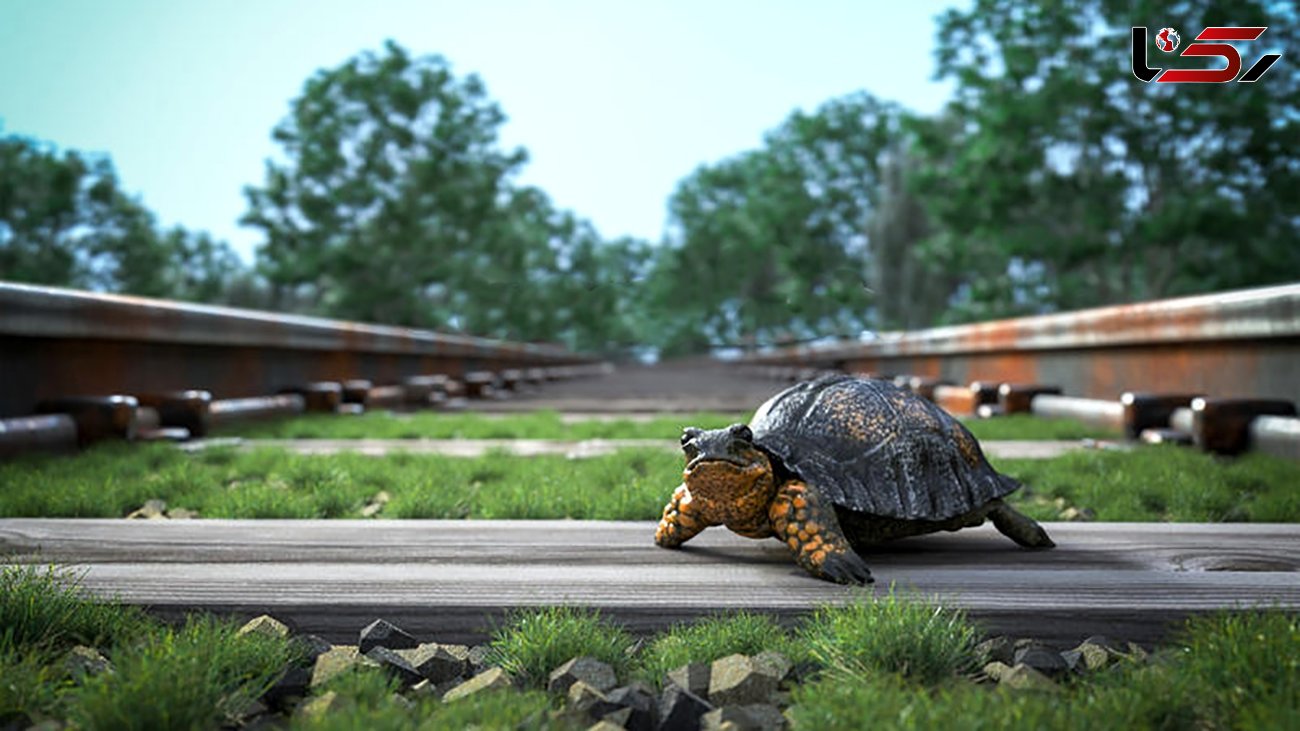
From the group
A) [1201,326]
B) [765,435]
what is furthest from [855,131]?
[765,435]

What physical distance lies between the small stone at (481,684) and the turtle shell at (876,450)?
1024mm

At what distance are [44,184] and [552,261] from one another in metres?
31.8

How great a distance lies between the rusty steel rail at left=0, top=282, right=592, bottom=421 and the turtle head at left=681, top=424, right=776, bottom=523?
3.84 meters

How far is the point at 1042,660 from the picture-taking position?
199 centimetres

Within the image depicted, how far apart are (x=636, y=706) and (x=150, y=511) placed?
2.61 m

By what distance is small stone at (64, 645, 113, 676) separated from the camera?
1905 millimetres

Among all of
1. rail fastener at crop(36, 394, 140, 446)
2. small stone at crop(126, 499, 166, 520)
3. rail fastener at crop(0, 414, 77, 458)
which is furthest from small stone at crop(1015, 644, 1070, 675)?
rail fastener at crop(36, 394, 140, 446)

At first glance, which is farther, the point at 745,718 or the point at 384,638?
the point at 384,638

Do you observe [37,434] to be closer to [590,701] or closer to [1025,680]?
[590,701]

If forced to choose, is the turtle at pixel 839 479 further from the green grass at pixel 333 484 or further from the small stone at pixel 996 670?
the green grass at pixel 333 484

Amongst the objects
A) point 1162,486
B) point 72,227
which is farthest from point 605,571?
point 72,227

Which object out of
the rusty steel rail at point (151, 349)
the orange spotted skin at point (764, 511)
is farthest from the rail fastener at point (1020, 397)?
the orange spotted skin at point (764, 511)

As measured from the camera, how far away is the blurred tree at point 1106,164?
77.9 feet

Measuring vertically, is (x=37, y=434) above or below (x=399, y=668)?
above
